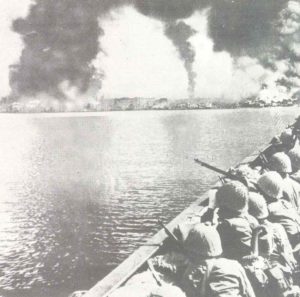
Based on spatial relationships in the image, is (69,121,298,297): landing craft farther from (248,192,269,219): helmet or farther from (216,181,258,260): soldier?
(248,192,269,219): helmet

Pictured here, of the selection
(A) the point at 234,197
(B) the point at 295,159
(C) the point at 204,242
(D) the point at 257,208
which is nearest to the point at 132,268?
(A) the point at 234,197

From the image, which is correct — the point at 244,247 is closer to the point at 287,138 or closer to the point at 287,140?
the point at 287,140

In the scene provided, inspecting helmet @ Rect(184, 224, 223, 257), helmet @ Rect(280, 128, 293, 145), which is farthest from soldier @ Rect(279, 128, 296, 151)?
helmet @ Rect(184, 224, 223, 257)

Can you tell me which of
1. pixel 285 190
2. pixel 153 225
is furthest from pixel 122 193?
pixel 285 190

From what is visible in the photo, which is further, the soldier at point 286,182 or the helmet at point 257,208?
the soldier at point 286,182

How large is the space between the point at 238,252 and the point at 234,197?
51 cm

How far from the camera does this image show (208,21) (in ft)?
47.7

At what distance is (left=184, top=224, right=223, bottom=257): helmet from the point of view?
3.23 meters

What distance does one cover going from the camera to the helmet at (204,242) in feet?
10.6

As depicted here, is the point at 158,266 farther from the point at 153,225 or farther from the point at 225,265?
the point at 153,225

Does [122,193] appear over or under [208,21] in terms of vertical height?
under

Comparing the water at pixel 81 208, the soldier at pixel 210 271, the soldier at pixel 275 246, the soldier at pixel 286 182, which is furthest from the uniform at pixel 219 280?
the water at pixel 81 208

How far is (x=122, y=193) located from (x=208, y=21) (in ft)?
32.7

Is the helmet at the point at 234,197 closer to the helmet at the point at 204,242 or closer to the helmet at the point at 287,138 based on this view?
the helmet at the point at 204,242
